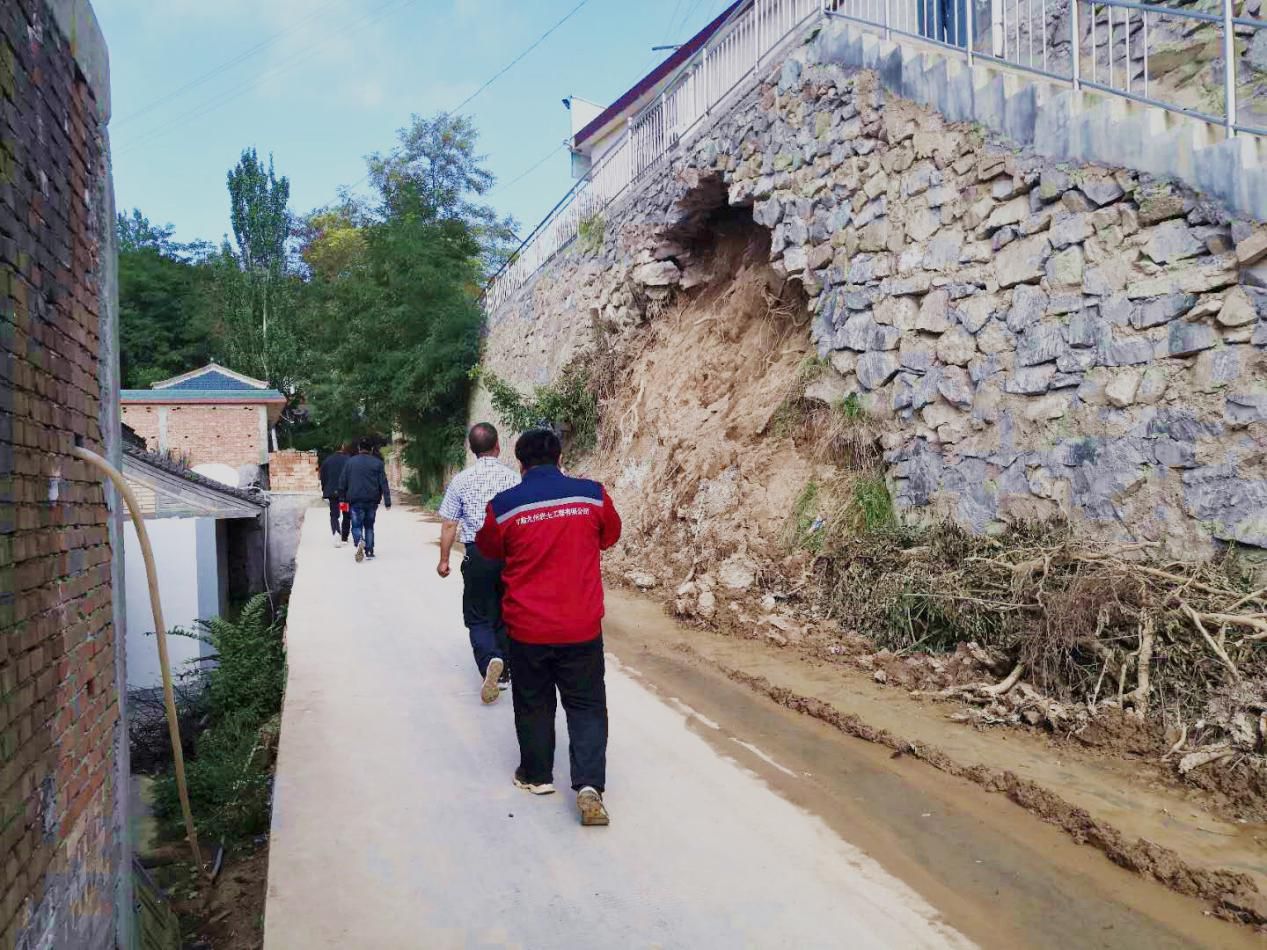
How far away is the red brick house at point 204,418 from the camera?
25188mm

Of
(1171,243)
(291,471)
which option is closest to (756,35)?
(1171,243)

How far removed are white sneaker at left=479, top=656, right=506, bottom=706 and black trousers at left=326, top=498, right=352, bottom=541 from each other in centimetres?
Result: 825

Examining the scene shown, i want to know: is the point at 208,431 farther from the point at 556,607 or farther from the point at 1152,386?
the point at 1152,386

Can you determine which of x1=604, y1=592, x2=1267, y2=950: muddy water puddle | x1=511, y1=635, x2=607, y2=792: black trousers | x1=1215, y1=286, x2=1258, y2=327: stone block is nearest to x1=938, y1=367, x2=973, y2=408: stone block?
x1=1215, y1=286, x2=1258, y2=327: stone block

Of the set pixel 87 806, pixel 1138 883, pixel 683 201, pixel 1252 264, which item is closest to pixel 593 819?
pixel 87 806

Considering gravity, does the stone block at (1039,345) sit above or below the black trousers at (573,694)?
above

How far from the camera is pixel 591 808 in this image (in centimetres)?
352

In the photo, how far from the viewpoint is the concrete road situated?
281 cm

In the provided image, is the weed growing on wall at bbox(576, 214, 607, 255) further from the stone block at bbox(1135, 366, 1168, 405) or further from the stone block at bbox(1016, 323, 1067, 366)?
the stone block at bbox(1135, 366, 1168, 405)

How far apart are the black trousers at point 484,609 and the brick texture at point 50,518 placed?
6.85 feet

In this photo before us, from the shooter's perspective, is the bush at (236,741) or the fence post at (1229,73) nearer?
the fence post at (1229,73)

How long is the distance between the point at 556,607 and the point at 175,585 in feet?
30.5

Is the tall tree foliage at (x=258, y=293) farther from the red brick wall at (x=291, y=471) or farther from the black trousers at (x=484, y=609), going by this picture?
the black trousers at (x=484, y=609)

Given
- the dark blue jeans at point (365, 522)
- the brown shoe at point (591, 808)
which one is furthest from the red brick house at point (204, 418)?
the brown shoe at point (591, 808)
